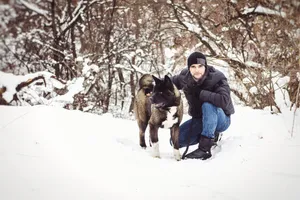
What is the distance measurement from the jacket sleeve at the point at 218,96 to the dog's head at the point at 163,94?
0.37 metres

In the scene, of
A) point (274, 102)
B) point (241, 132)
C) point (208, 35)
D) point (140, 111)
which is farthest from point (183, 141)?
point (208, 35)

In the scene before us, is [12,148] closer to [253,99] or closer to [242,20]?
[253,99]

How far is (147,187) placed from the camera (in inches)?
85.8

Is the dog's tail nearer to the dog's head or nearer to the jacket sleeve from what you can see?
the dog's head

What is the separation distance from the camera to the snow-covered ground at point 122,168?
2.01 metres

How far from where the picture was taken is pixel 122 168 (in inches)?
100

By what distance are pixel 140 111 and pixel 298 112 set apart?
2665mm

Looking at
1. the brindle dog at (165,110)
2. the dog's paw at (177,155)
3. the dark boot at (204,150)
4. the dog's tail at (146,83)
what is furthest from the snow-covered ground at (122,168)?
the dog's tail at (146,83)

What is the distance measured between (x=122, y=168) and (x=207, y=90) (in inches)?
58.8

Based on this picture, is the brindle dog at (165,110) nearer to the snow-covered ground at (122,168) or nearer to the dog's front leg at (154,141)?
the dog's front leg at (154,141)

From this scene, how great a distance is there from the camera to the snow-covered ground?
2014 mm

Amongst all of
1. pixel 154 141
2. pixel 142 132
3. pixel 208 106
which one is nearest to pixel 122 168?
pixel 154 141

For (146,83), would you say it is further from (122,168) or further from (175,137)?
(122,168)

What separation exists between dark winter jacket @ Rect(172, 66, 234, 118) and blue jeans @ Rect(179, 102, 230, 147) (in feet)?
0.25
